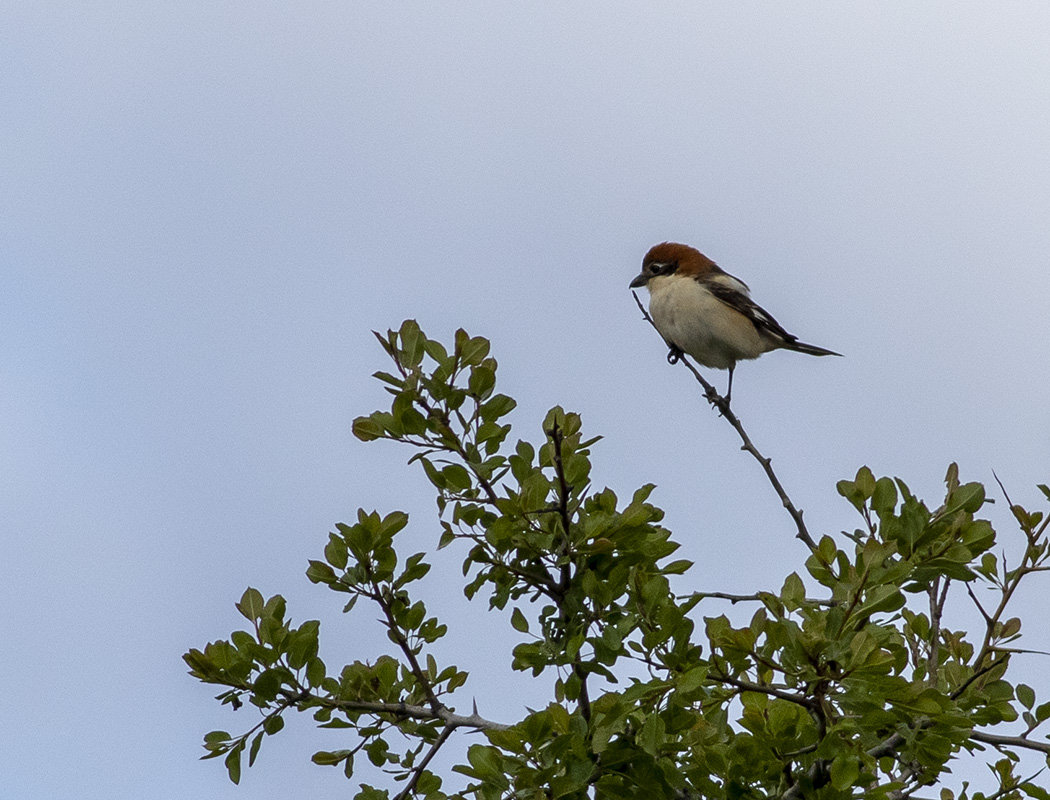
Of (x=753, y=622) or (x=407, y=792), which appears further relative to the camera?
(x=407, y=792)

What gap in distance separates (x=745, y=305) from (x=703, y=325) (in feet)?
1.79

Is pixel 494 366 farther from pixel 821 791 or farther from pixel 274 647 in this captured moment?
pixel 821 791

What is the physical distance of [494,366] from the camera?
3.33 m

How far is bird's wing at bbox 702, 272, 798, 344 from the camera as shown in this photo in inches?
342

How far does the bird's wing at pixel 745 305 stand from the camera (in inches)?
342

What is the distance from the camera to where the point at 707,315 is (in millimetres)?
8391

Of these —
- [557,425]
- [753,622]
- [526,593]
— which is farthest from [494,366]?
[753,622]

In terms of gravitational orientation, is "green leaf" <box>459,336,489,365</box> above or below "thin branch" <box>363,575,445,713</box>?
above

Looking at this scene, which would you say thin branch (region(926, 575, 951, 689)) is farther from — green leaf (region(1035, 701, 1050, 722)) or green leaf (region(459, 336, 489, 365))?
green leaf (region(459, 336, 489, 365))

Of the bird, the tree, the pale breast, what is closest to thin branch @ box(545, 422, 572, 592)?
the tree

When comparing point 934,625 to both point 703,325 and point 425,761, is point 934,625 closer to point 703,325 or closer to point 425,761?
point 425,761

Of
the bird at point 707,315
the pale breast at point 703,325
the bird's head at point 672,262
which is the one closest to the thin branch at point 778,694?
the bird at point 707,315

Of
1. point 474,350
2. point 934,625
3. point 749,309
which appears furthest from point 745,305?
point 474,350

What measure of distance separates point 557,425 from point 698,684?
0.79 meters
